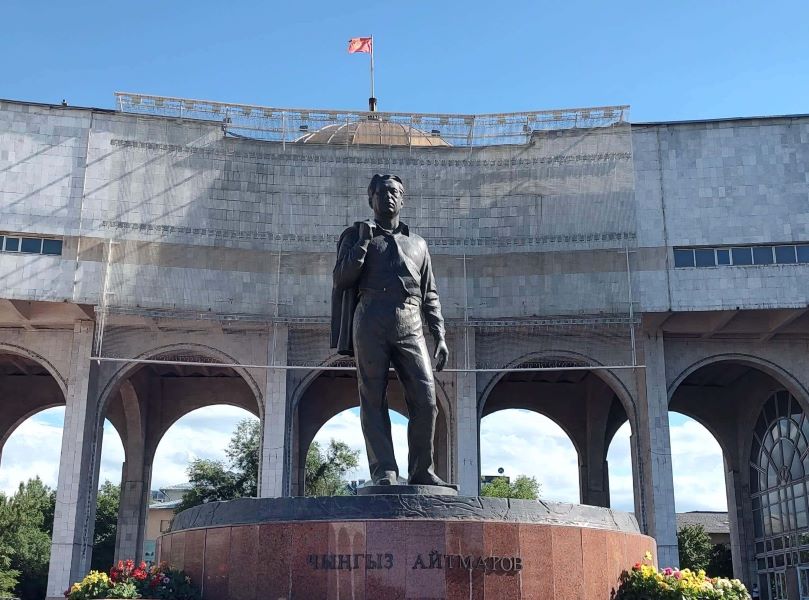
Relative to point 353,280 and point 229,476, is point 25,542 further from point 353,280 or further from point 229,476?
point 353,280

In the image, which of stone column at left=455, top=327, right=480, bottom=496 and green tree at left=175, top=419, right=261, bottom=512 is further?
green tree at left=175, top=419, right=261, bottom=512

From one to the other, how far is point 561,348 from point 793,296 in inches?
272

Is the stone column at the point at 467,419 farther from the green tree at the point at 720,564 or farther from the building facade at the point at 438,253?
the green tree at the point at 720,564

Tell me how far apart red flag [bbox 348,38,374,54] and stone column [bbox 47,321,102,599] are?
12.3 meters

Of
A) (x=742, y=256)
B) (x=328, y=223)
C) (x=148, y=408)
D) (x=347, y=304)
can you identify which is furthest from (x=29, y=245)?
(x=742, y=256)

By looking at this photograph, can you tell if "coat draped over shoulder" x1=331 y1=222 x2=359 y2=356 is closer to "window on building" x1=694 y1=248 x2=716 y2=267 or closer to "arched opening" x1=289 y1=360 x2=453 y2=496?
"window on building" x1=694 y1=248 x2=716 y2=267

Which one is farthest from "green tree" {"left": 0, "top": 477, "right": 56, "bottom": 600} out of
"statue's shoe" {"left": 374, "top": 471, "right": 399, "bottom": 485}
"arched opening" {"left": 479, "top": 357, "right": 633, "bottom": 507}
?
Answer: "statue's shoe" {"left": 374, "top": 471, "right": 399, "bottom": 485}

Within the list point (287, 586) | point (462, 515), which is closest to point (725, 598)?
point (462, 515)

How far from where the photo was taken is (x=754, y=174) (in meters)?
27.6

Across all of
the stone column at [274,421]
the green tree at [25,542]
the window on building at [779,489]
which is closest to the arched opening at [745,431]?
the window on building at [779,489]

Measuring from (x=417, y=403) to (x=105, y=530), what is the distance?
44776 mm

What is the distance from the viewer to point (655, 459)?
26906 mm

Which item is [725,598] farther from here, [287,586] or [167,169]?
[167,169]

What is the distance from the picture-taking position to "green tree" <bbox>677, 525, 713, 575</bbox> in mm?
43469
